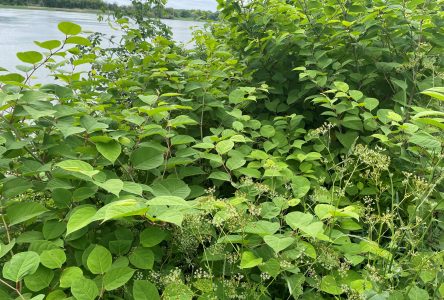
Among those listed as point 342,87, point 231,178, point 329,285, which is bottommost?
point 329,285

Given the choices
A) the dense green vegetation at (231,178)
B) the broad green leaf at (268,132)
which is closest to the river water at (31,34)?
the dense green vegetation at (231,178)

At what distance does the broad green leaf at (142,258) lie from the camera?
1.22 meters

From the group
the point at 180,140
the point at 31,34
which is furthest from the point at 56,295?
the point at 31,34

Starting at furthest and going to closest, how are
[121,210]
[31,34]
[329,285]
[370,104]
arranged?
[31,34]
[370,104]
[329,285]
[121,210]

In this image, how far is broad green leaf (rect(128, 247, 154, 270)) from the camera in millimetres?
1222

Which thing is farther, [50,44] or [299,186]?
[299,186]

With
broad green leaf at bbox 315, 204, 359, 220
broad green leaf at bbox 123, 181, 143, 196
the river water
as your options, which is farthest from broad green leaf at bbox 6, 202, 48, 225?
the river water

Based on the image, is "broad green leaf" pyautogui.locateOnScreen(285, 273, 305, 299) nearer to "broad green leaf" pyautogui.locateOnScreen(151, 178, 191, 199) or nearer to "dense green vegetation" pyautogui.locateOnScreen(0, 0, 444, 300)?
"dense green vegetation" pyautogui.locateOnScreen(0, 0, 444, 300)

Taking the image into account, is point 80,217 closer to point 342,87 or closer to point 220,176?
point 220,176

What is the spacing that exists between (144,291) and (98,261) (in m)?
0.16

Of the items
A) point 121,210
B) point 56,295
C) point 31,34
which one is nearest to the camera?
point 121,210

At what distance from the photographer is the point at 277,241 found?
1.17 metres

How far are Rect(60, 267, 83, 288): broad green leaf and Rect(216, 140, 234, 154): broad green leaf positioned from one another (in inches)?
28.4

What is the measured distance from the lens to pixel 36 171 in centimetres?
136
